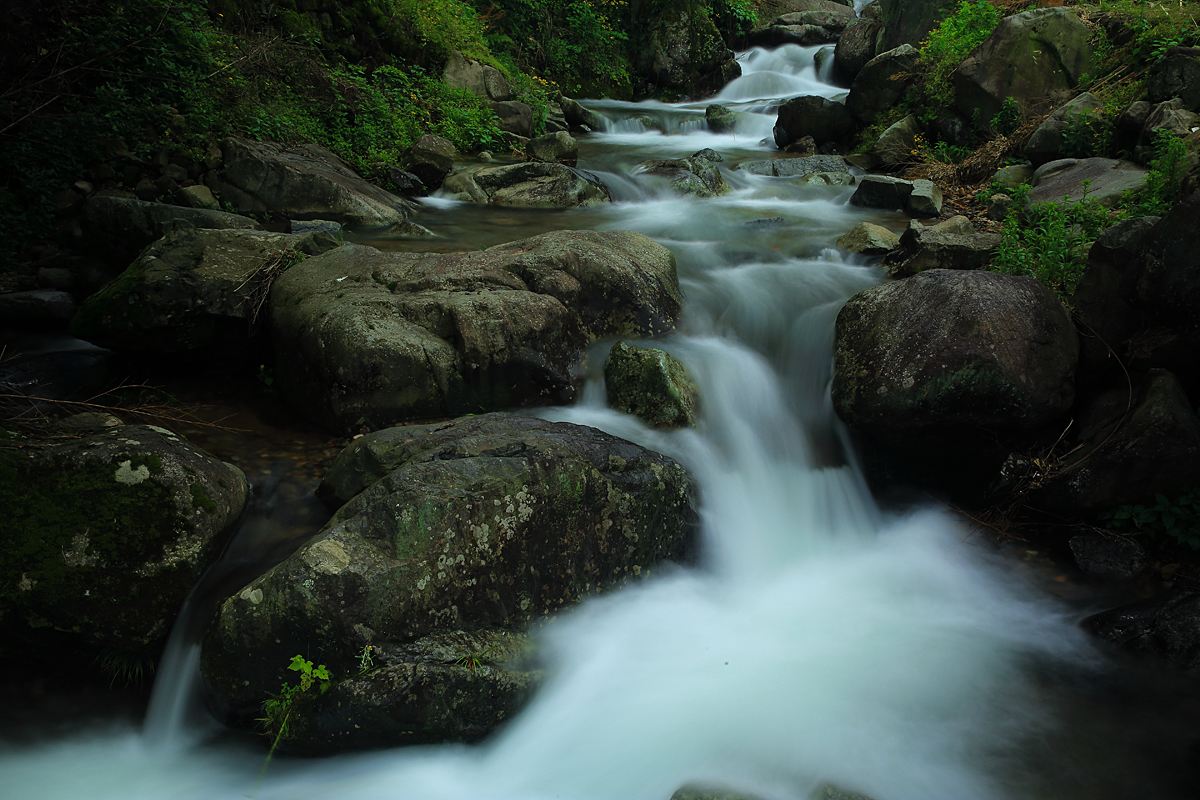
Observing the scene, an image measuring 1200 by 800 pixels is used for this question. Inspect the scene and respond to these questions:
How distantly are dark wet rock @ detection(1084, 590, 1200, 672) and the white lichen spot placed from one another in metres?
5.13

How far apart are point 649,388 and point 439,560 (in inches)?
92.0

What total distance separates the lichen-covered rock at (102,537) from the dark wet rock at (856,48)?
17119 mm

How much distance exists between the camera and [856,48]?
17969mm

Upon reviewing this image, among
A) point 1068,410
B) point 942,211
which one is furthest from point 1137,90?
point 1068,410

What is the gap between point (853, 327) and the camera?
233 inches

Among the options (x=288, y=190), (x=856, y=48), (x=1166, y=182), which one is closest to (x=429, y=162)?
(x=288, y=190)

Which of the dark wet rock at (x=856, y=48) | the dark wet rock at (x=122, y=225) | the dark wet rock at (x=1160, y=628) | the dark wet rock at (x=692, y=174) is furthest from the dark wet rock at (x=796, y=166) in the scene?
the dark wet rock at (x=1160, y=628)

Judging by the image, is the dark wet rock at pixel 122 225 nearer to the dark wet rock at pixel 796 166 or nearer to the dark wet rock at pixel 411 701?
the dark wet rock at pixel 411 701

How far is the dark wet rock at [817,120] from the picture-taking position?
14.4 m

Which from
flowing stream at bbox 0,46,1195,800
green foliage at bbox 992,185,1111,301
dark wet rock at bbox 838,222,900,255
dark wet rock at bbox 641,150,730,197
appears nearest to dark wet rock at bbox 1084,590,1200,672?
flowing stream at bbox 0,46,1195,800

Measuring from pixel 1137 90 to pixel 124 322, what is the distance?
11.3m

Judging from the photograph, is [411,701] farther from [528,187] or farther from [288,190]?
[528,187]

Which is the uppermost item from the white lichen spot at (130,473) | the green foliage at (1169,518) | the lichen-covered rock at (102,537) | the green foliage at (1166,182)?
the green foliage at (1166,182)

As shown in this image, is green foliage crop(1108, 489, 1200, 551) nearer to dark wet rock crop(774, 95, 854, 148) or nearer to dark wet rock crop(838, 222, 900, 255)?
dark wet rock crop(838, 222, 900, 255)
